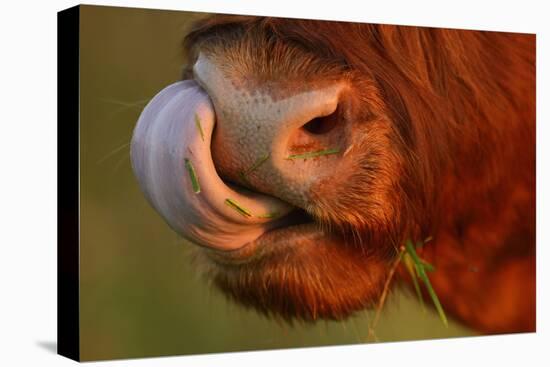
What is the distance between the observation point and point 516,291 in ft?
15.6

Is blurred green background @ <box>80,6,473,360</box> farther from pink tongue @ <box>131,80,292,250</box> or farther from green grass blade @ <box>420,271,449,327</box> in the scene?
green grass blade @ <box>420,271,449,327</box>

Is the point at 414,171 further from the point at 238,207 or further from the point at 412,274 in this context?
the point at 238,207

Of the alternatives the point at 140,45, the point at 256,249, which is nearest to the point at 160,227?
the point at 256,249

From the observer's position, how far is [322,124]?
4.09m

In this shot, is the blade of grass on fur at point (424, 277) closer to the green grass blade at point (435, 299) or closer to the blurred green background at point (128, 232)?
the green grass blade at point (435, 299)

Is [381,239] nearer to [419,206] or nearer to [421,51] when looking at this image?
[419,206]

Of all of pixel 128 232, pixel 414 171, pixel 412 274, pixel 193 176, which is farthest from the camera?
pixel 412 274

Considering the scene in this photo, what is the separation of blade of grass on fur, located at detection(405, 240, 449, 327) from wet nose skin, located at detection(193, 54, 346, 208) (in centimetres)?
60

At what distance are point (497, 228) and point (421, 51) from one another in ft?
2.44

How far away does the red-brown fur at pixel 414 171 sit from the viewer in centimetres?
408

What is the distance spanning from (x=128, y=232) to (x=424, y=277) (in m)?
1.11

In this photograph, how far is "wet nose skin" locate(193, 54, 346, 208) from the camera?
394cm

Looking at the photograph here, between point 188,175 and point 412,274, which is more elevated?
point 188,175

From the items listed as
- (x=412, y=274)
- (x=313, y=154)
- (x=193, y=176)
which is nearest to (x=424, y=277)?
(x=412, y=274)
